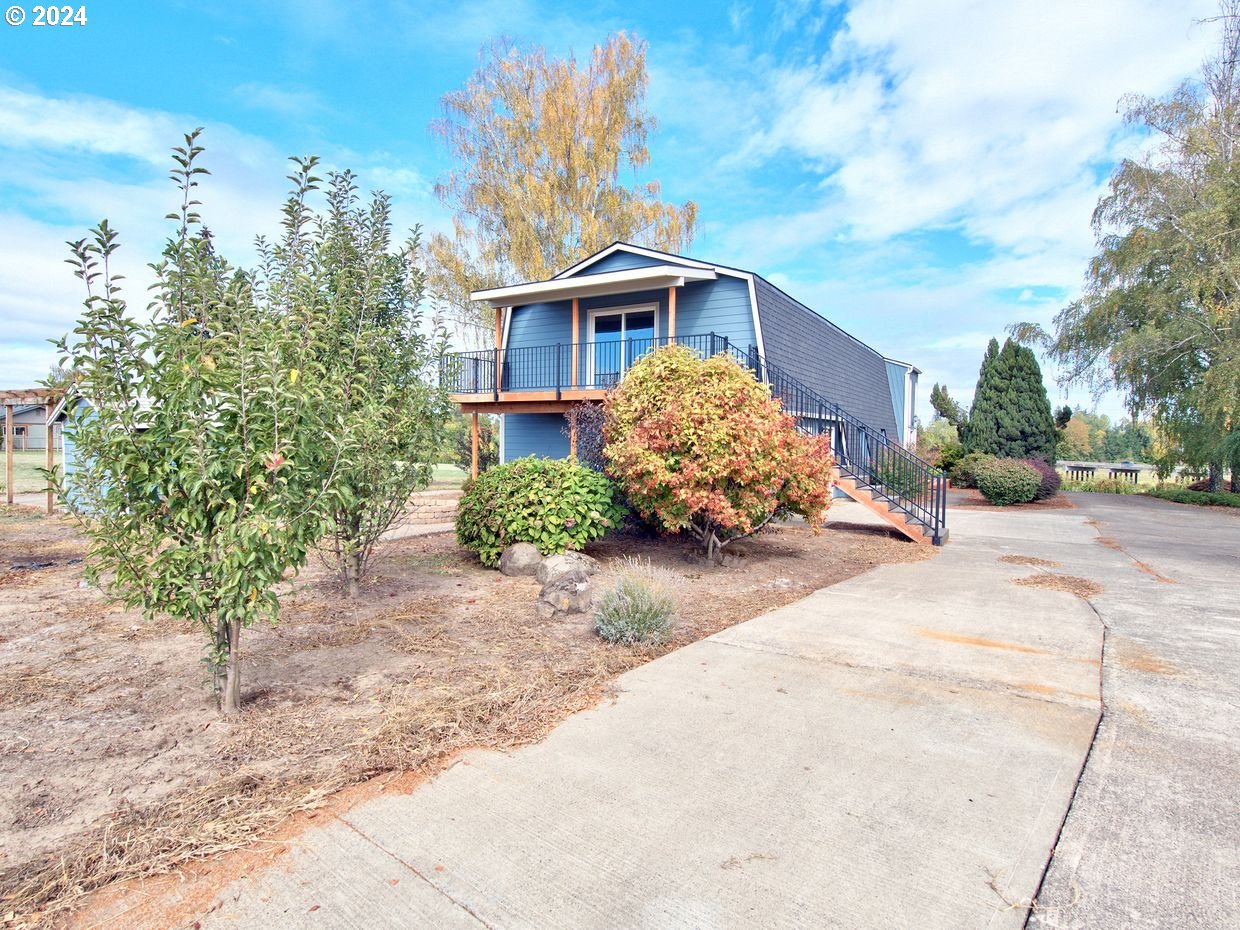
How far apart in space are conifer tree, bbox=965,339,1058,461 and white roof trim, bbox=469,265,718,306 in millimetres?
11785

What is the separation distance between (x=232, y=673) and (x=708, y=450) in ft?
15.5

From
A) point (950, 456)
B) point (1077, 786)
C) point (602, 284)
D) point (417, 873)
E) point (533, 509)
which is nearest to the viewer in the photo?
point (417, 873)

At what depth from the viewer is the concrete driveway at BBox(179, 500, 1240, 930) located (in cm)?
180

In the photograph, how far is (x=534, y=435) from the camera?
1545 centimetres

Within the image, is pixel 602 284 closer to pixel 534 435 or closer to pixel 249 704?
pixel 534 435

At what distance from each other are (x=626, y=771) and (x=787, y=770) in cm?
65

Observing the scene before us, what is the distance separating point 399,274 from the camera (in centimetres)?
547

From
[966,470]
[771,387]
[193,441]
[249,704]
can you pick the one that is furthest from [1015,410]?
[193,441]

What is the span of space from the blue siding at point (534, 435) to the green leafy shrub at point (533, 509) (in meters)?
7.30

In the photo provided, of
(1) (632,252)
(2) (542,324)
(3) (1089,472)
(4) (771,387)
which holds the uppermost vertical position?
(1) (632,252)

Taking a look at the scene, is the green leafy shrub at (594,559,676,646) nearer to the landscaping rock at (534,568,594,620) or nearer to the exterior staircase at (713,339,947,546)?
the landscaping rock at (534,568,594,620)

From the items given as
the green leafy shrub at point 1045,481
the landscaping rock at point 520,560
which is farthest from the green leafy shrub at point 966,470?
the landscaping rock at point 520,560

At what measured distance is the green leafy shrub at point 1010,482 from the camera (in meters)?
15.4

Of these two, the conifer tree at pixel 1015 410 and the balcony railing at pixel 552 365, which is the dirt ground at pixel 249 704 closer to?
the balcony railing at pixel 552 365
